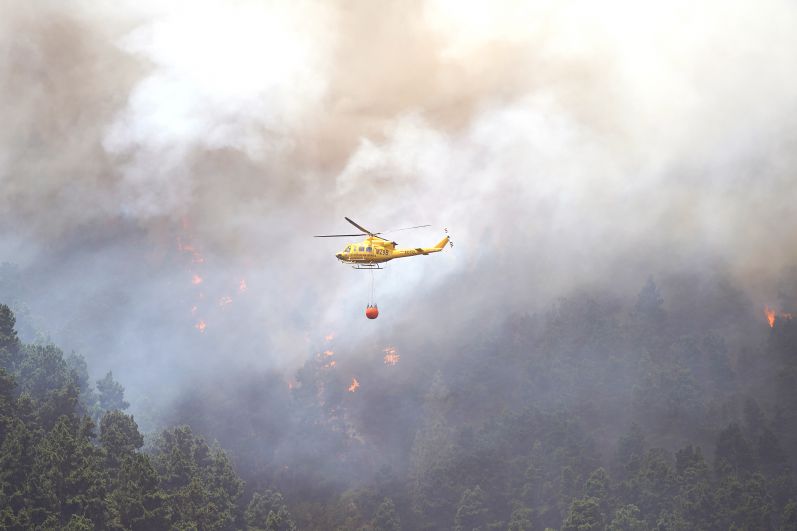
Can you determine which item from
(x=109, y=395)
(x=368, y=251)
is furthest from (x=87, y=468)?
(x=109, y=395)

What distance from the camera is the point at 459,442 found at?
163 m

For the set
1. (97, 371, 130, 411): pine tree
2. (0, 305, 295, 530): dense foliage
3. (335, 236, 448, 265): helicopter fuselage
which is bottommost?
(0, 305, 295, 530): dense foliage

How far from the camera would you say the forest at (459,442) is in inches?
4264

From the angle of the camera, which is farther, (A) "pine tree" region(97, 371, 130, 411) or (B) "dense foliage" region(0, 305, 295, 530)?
(A) "pine tree" region(97, 371, 130, 411)

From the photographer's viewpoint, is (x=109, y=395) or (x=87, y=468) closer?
(x=87, y=468)

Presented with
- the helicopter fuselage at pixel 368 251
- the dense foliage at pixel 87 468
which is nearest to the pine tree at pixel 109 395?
the dense foliage at pixel 87 468

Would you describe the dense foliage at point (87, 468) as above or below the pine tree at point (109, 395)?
below

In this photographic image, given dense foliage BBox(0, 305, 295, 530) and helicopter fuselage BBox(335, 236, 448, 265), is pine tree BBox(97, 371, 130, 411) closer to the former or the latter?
dense foliage BBox(0, 305, 295, 530)

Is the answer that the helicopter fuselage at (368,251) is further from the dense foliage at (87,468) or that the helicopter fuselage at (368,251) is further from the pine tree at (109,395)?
the pine tree at (109,395)

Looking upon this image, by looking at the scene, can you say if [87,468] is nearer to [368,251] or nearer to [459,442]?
[368,251]

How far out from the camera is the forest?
355 ft

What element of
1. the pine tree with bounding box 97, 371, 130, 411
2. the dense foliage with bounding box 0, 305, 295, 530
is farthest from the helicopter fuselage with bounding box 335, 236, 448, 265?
the pine tree with bounding box 97, 371, 130, 411

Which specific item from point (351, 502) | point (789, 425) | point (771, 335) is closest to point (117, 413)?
point (351, 502)

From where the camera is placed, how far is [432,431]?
584 feet
